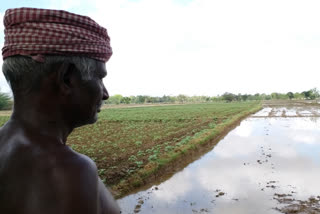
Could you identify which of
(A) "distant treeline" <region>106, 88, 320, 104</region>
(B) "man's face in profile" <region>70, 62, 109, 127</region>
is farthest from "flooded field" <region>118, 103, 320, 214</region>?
(A) "distant treeline" <region>106, 88, 320, 104</region>

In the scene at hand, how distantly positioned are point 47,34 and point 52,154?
0.33 meters

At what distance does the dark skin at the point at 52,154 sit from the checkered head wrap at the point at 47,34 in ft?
0.18

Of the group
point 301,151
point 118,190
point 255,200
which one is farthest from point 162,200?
point 301,151

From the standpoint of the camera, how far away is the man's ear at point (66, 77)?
71cm

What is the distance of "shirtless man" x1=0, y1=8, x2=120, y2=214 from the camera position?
0.63m

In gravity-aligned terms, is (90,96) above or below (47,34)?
below

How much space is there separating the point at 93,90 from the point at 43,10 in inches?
10.4

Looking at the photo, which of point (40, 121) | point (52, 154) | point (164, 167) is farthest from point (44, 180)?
point (164, 167)

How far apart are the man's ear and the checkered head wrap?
0.12 ft

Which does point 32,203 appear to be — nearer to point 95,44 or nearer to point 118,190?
point 95,44

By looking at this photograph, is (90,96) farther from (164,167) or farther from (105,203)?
(164,167)

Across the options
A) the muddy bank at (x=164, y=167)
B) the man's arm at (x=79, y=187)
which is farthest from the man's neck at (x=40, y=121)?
the muddy bank at (x=164, y=167)

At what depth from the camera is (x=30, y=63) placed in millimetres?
710

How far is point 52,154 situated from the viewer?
674mm
